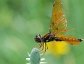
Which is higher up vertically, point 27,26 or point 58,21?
point 58,21

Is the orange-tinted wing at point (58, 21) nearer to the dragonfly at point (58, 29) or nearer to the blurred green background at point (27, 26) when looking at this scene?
the dragonfly at point (58, 29)

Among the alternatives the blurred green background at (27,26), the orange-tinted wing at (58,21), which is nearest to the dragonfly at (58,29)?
the orange-tinted wing at (58,21)

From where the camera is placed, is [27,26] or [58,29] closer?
[58,29]

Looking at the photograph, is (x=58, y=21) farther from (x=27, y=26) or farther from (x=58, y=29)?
(x=27, y=26)

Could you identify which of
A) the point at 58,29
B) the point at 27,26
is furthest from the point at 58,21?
the point at 27,26

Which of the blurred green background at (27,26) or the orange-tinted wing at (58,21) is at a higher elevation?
the orange-tinted wing at (58,21)

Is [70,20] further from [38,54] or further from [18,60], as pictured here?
[38,54]
